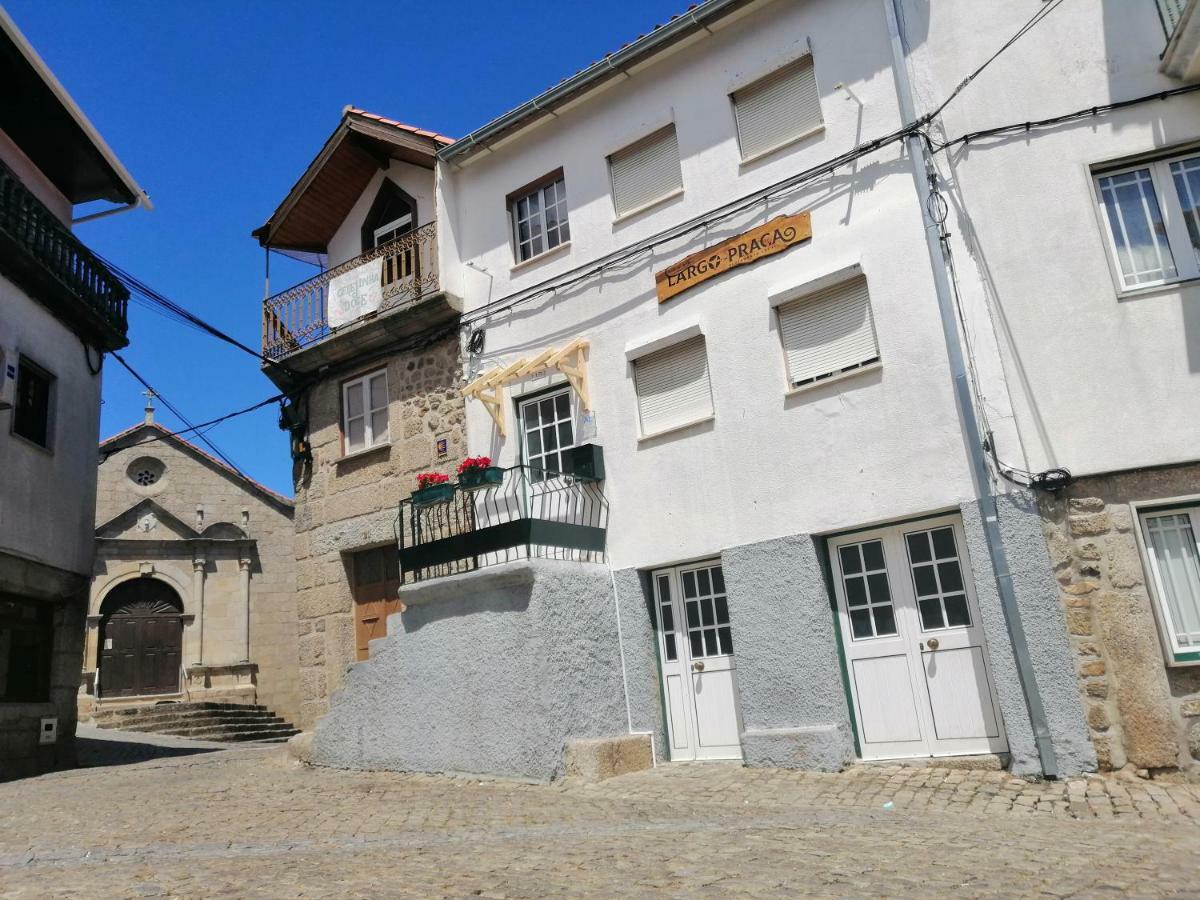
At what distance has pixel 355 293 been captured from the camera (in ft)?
42.7

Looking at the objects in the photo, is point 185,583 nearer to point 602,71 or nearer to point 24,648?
point 24,648

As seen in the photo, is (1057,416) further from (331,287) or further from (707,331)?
(331,287)

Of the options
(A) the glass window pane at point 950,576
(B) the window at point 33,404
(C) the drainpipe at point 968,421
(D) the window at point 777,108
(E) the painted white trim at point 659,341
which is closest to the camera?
(C) the drainpipe at point 968,421

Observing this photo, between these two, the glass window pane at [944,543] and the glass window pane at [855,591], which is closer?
the glass window pane at [944,543]

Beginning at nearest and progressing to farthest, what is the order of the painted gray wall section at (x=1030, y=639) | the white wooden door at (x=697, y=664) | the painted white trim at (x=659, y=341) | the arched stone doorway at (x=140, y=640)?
1. the painted gray wall section at (x=1030, y=639)
2. the white wooden door at (x=697, y=664)
3. the painted white trim at (x=659, y=341)
4. the arched stone doorway at (x=140, y=640)

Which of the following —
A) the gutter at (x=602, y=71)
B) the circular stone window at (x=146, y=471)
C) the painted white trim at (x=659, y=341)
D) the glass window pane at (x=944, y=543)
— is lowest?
the glass window pane at (x=944, y=543)

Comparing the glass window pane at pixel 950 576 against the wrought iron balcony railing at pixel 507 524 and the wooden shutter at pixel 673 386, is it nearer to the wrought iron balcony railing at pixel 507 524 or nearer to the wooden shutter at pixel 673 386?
the wooden shutter at pixel 673 386

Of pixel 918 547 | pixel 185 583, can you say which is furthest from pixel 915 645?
pixel 185 583

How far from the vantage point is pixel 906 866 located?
16.7 ft

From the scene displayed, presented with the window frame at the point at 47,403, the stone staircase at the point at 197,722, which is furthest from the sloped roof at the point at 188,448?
the window frame at the point at 47,403

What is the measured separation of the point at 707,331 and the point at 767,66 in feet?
9.13

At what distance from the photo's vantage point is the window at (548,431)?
11.0 metres

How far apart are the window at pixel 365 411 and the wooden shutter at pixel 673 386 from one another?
3.88m

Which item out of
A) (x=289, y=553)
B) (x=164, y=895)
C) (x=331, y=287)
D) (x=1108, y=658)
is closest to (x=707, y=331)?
(x=1108, y=658)
